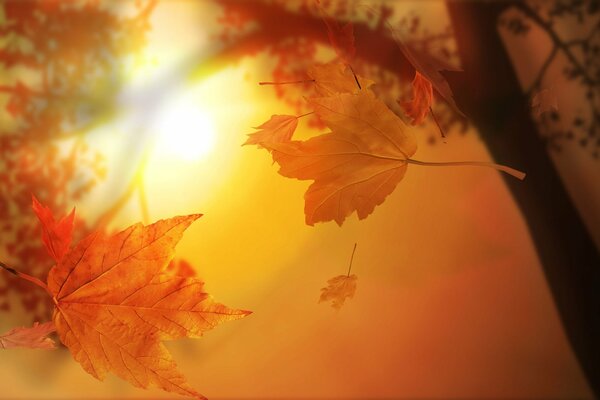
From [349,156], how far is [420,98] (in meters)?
0.19

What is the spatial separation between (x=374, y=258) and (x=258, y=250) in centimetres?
20

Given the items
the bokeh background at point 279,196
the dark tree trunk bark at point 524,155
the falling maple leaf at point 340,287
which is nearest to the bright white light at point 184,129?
the bokeh background at point 279,196

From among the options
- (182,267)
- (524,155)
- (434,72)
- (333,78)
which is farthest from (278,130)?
(524,155)

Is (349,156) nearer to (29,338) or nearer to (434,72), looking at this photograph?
(434,72)

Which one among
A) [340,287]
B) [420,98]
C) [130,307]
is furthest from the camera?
[340,287]

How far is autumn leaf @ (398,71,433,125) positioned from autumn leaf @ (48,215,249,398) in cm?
33

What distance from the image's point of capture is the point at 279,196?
0.81 m

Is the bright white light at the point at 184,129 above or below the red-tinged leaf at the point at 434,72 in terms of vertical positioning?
above

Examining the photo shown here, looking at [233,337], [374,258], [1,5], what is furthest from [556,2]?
[1,5]

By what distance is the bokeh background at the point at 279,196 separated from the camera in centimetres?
80

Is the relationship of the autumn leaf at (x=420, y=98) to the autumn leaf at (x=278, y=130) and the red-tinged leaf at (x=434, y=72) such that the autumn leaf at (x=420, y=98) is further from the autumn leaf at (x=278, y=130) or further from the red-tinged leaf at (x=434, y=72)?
the autumn leaf at (x=278, y=130)

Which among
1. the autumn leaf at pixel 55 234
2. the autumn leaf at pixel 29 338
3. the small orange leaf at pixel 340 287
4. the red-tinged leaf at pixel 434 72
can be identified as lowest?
the autumn leaf at pixel 29 338

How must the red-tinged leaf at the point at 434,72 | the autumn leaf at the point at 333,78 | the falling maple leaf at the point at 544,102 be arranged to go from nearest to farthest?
the red-tinged leaf at the point at 434,72 < the autumn leaf at the point at 333,78 < the falling maple leaf at the point at 544,102

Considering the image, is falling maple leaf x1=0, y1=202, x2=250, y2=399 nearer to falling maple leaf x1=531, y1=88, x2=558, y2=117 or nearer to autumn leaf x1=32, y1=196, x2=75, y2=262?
autumn leaf x1=32, y1=196, x2=75, y2=262
